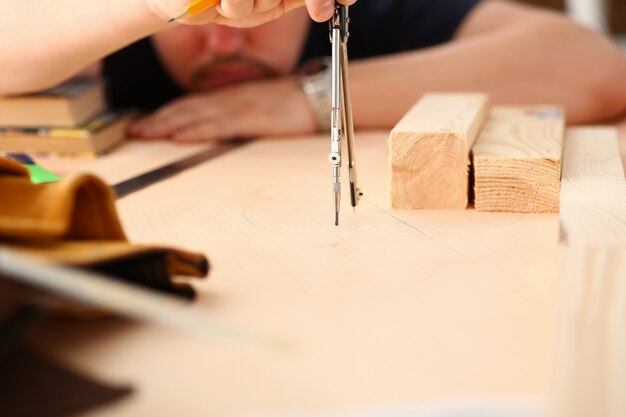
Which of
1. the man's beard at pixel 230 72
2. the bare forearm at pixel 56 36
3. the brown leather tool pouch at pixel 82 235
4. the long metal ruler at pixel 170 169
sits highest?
the bare forearm at pixel 56 36

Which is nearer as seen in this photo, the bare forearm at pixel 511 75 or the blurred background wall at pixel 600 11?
the bare forearm at pixel 511 75

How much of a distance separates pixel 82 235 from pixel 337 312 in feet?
0.74

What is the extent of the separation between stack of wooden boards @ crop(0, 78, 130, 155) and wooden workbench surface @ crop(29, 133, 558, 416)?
35 centimetres

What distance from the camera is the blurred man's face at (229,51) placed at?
1581mm

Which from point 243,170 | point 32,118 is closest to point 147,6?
point 243,170

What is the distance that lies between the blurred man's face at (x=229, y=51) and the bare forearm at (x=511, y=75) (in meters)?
0.26

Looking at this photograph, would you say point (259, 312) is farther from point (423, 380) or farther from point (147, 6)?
point (147, 6)

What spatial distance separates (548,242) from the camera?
753mm

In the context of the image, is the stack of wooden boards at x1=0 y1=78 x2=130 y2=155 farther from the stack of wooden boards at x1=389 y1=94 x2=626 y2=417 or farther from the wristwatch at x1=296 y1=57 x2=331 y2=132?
the stack of wooden boards at x1=389 y1=94 x2=626 y2=417

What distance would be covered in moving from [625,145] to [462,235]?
0.55m

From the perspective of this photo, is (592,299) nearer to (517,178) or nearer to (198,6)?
(517,178)

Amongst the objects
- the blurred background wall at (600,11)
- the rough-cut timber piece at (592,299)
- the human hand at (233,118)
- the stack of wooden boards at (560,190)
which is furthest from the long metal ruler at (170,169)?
the blurred background wall at (600,11)

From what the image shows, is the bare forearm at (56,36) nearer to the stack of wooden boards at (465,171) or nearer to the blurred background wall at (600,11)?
the stack of wooden boards at (465,171)

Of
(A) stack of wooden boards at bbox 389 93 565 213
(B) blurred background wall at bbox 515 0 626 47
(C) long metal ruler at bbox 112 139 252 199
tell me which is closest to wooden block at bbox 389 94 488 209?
(A) stack of wooden boards at bbox 389 93 565 213
